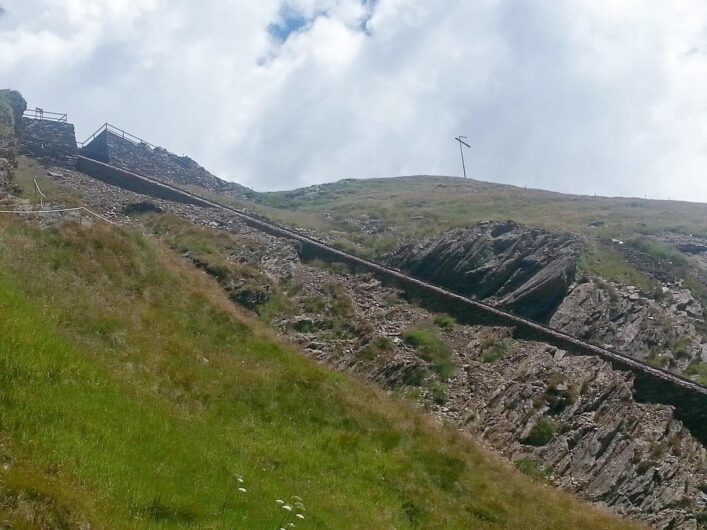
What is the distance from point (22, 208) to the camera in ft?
77.4

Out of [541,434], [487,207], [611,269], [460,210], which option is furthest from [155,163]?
[541,434]

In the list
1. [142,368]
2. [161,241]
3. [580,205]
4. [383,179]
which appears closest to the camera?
[142,368]

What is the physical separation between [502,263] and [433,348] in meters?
11.9

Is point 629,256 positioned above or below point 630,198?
below

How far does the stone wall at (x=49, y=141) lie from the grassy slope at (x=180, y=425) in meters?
28.2

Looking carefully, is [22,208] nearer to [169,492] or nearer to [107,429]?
[107,429]

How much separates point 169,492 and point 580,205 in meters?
68.4

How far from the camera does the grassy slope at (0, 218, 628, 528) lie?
8.13 metres

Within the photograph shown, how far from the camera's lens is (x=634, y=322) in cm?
2905

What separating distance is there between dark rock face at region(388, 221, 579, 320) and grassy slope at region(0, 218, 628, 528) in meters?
14.6

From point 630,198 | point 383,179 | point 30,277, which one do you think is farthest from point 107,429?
point 383,179

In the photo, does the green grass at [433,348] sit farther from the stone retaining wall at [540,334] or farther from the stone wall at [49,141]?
the stone wall at [49,141]

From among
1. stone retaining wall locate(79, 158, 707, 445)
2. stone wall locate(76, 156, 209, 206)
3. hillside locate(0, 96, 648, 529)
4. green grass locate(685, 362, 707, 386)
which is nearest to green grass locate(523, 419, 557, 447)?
hillside locate(0, 96, 648, 529)

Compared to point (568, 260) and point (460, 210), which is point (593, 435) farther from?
point (460, 210)
